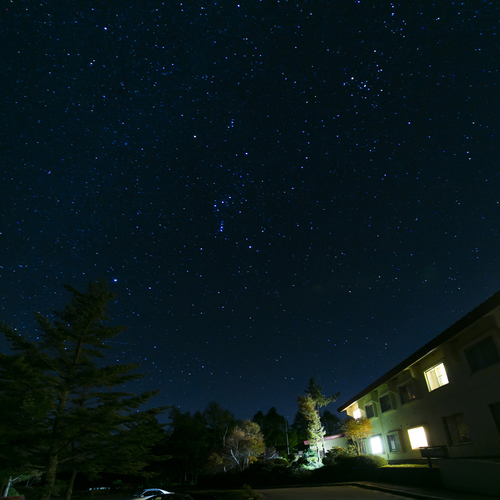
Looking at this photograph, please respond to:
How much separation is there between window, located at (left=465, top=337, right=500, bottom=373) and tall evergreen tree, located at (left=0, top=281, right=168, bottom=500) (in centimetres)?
1417

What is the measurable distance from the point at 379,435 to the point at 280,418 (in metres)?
45.5

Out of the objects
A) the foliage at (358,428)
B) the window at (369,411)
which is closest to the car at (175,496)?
the foliage at (358,428)

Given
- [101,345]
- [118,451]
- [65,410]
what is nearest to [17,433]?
[65,410]

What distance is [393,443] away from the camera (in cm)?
2188

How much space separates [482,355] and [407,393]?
826 cm

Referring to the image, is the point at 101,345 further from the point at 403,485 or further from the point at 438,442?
the point at 438,442

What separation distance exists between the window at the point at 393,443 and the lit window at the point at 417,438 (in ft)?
4.67

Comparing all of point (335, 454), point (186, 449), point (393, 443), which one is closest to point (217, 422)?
point (186, 449)

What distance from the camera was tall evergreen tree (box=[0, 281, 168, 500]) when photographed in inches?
452

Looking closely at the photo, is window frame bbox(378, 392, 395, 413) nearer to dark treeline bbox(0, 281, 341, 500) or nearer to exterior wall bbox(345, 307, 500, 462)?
exterior wall bbox(345, 307, 500, 462)

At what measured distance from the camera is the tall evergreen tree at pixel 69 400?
11.5 metres

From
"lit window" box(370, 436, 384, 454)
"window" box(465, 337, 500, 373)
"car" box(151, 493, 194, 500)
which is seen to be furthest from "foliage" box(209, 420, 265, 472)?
"window" box(465, 337, 500, 373)

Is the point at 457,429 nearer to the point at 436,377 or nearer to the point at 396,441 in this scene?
the point at 436,377

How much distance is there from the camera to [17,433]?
1129 centimetres
